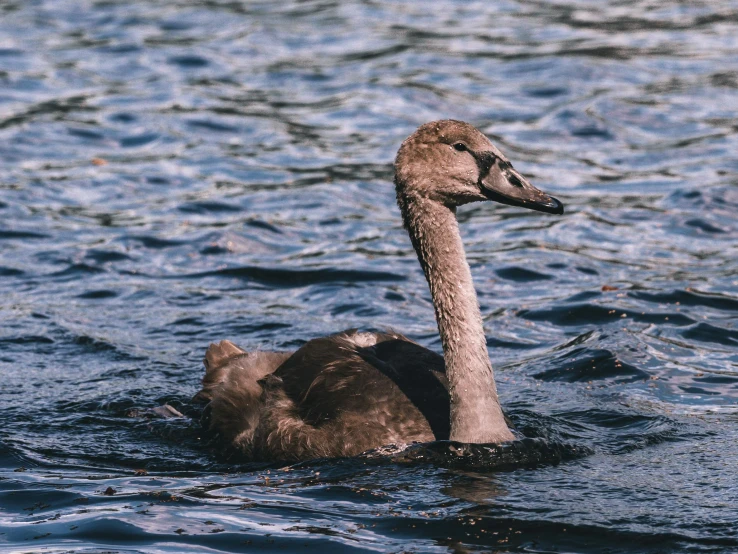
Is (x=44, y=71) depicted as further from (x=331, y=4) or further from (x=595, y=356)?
(x=595, y=356)

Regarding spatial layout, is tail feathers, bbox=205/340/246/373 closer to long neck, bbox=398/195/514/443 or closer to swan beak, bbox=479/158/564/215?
long neck, bbox=398/195/514/443

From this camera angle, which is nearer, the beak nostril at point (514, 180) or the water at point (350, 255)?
the water at point (350, 255)

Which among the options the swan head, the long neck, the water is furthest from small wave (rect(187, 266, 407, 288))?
the swan head

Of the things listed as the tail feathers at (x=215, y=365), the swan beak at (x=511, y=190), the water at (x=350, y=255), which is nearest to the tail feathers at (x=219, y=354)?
the tail feathers at (x=215, y=365)

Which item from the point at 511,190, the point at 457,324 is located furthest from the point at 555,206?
the point at 457,324

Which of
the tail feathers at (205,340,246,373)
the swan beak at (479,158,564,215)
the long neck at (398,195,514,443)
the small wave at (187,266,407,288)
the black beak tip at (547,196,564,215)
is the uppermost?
the swan beak at (479,158,564,215)

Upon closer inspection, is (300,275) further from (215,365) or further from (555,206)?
(555,206)

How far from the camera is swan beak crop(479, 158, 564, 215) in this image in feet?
24.8

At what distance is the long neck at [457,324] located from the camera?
7.48 m

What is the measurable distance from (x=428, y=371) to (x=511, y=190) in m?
1.38

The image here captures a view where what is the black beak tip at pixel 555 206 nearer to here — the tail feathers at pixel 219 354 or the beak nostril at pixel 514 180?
the beak nostril at pixel 514 180

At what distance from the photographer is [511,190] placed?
7590 millimetres

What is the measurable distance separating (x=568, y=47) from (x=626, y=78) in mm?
1860

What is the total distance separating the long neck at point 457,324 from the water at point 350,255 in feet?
1.04
